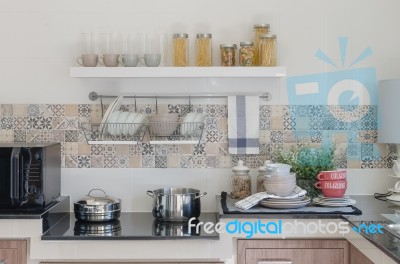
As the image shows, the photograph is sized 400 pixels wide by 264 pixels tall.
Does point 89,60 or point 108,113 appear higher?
point 89,60

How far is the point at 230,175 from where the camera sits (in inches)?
131

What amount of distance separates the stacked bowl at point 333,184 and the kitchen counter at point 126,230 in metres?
0.58

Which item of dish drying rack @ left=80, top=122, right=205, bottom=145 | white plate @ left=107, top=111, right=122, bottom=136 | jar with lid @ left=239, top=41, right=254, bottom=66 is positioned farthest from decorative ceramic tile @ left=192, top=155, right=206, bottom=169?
jar with lid @ left=239, top=41, right=254, bottom=66

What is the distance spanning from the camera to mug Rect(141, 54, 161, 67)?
3114mm

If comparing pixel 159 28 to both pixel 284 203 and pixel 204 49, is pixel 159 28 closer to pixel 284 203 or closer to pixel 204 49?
pixel 204 49

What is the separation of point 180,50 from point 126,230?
3.28 feet

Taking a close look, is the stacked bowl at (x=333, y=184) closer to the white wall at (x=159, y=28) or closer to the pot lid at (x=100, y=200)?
the white wall at (x=159, y=28)

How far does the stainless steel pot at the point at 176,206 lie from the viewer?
2928mm

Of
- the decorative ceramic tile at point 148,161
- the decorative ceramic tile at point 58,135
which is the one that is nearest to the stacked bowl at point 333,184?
the decorative ceramic tile at point 148,161

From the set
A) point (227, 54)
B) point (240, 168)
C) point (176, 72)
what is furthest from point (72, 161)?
point (227, 54)

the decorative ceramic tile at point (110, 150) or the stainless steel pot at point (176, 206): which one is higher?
the decorative ceramic tile at point (110, 150)

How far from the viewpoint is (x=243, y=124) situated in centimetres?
332

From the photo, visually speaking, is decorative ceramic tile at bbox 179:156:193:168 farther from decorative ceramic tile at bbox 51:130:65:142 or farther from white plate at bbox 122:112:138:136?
decorative ceramic tile at bbox 51:130:65:142

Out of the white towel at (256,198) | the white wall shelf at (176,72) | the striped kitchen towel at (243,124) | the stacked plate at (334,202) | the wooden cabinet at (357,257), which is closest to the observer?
the wooden cabinet at (357,257)
